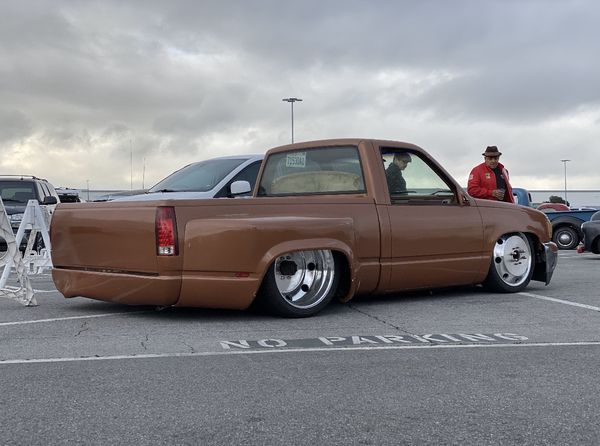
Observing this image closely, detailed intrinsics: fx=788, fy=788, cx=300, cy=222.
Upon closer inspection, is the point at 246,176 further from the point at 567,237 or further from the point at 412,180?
the point at 567,237

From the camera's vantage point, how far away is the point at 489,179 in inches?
412

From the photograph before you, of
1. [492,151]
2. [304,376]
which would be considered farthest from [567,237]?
[304,376]

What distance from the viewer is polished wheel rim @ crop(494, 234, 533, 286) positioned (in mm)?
8781

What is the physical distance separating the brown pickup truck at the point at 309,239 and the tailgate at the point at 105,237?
0.4 inches

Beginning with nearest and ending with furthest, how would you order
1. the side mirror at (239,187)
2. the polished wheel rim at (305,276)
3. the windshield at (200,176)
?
the polished wheel rim at (305,276) → the side mirror at (239,187) → the windshield at (200,176)

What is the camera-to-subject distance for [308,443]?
3.39 m

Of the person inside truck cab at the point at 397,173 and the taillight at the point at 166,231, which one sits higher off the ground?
the person inside truck cab at the point at 397,173

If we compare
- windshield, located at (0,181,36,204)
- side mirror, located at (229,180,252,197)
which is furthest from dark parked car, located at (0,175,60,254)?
side mirror, located at (229,180,252,197)

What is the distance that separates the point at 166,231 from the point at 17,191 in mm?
12640

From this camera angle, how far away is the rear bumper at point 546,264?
29.8 ft

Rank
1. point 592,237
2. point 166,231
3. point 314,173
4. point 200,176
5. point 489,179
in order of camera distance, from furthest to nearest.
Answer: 1. point 592,237
2. point 200,176
3. point 489,179
4. point 314,173
5. point 166,231

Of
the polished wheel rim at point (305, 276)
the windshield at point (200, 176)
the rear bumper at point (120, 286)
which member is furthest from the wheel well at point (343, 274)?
the windshield at point (200, 176)

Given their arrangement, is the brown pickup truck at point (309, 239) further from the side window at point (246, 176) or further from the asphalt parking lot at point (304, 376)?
the side window at point (246, 176)

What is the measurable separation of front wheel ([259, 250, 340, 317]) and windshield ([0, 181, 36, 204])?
40.8ft
